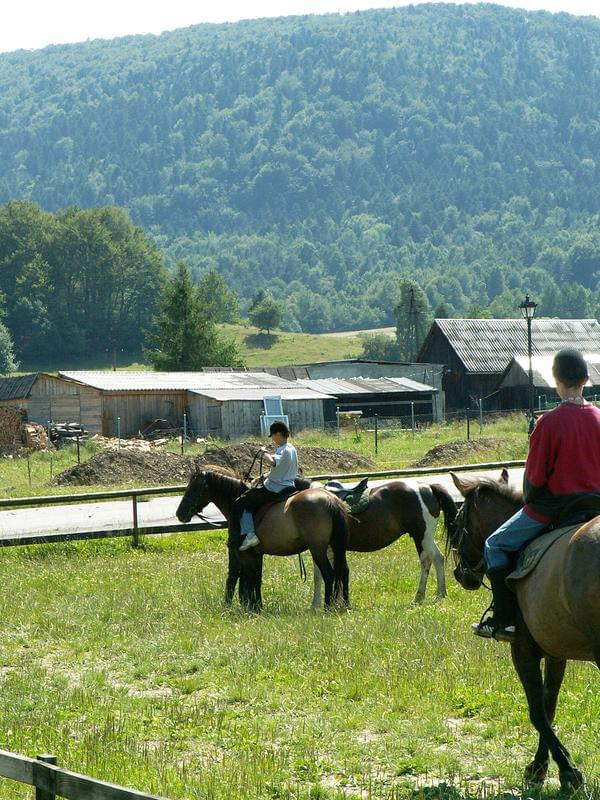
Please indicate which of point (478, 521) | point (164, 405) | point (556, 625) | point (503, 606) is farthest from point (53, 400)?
point (556, 625)

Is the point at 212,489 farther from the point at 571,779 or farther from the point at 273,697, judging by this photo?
the point at 571,779

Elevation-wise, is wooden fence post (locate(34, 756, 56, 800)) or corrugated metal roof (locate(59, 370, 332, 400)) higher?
wooden fence post (locate(34, 756, 56, 800))

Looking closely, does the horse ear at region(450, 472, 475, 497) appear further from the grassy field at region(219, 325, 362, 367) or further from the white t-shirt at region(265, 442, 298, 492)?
the grassy field at region(219, 325, 362, 367)

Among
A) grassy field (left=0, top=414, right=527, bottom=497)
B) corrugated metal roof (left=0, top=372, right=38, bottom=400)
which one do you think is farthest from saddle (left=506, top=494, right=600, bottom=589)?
corrugated metal roof (left=0, top=372, right=38, bottom=400)

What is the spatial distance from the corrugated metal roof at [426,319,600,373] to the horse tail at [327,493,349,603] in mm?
60802

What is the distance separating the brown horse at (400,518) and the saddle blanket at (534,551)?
7419 millimetres

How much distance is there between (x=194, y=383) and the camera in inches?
2371

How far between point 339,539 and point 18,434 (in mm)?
42011

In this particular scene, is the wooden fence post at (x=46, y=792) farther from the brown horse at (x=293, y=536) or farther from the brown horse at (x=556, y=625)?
the brown horse at (x=293, y=536)

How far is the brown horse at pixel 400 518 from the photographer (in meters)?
14.8

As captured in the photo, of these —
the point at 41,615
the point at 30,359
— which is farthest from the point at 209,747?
the point at 30,359

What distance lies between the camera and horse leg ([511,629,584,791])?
6805 mm

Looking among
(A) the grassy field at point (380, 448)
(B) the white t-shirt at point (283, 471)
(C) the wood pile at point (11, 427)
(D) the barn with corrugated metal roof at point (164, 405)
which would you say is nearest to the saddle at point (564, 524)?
(B) the white t-shirt at point (283, 471)

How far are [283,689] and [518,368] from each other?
59138mm
